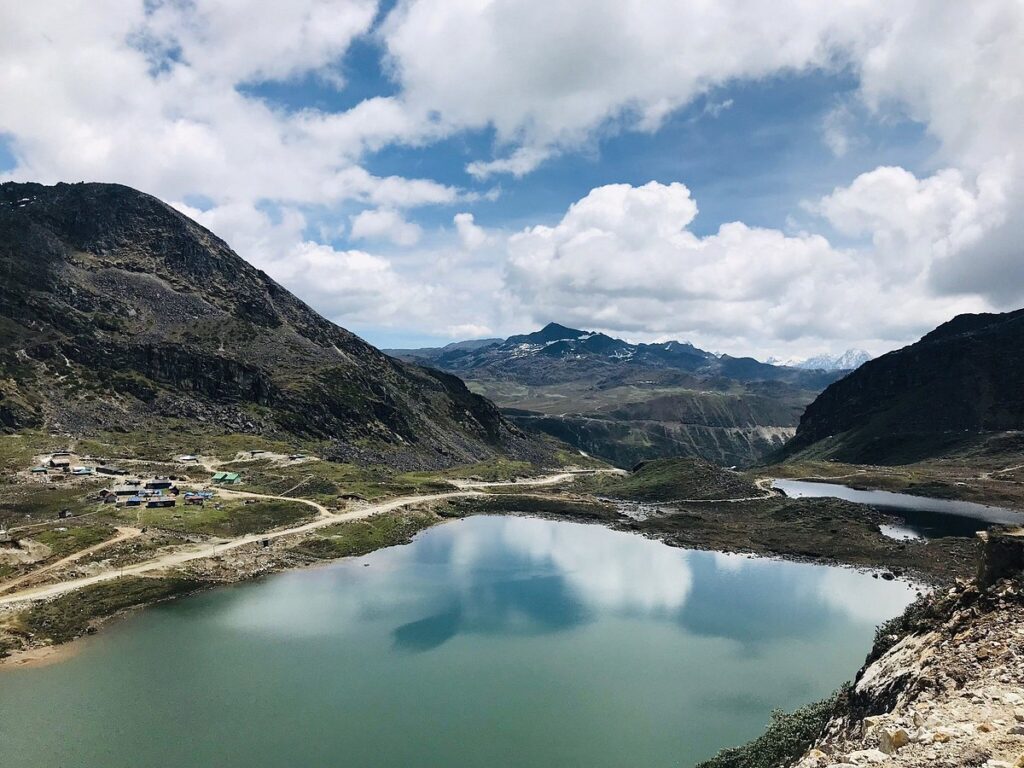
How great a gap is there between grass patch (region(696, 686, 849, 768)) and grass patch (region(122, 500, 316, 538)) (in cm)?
8959

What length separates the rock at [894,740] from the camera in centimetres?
1923

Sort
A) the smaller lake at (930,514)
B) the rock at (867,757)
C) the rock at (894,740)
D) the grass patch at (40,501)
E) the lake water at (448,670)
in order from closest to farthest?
the rock at (867,757), the rock at (894,740), the lake water at (448,670), the grass patch at (40,501), the smaller lake at (930,514)

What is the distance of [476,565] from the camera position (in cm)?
10456

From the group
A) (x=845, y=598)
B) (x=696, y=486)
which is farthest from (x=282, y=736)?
(x=696, y=486)

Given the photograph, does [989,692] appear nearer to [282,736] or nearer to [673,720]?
[673,720]

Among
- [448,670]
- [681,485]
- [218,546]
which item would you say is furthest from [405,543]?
[681,485]

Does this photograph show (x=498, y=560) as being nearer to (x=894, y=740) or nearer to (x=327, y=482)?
(x=327, y=482)

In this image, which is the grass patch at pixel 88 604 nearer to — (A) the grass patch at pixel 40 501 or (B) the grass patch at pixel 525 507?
(A) the grass patch at pixel 40 501

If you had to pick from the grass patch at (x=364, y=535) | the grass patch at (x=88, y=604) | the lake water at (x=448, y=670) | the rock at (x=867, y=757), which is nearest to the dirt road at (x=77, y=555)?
the grass patch at (x=88, y=604)

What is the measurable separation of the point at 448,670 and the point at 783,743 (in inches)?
1415

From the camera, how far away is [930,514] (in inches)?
5989

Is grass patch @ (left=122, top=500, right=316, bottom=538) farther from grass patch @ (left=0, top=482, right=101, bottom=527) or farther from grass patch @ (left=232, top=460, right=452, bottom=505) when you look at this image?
grass patch @ (left=232, top=460, right=452, bottom=505)

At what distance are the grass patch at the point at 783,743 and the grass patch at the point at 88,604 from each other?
2612 inches

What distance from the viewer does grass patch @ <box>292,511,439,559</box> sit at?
341 feet
